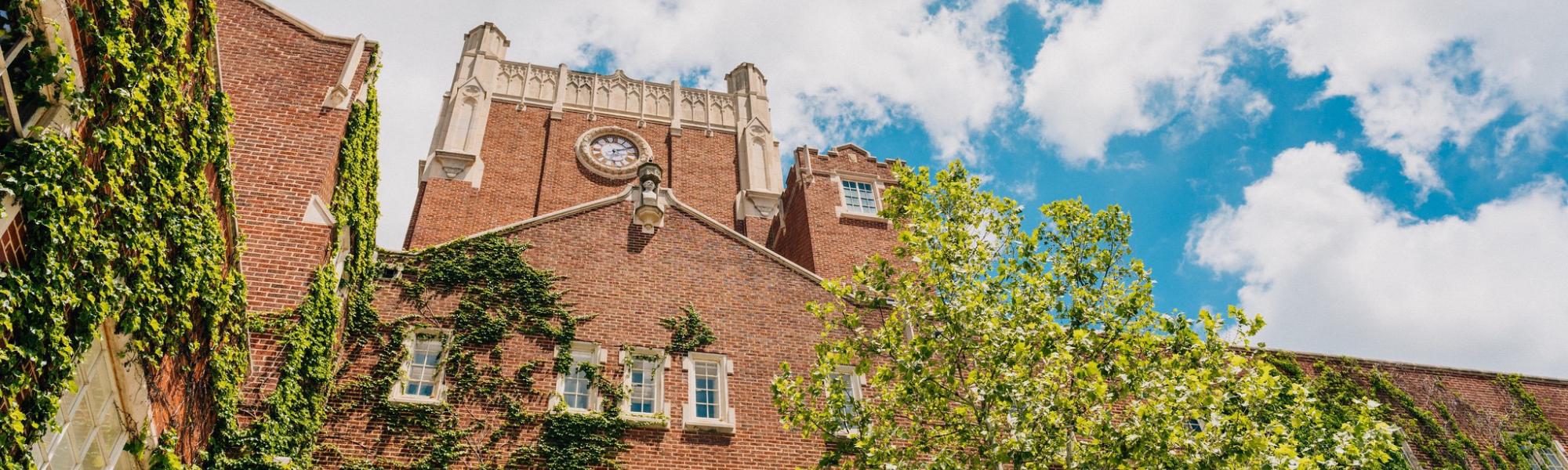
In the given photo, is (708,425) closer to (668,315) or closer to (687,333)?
(687,333)

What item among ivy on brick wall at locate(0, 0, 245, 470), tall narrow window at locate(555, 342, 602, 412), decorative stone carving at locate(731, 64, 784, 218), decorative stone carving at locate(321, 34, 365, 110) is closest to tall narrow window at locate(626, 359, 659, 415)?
tall narrow window at locate(555, 342, 602, 412)

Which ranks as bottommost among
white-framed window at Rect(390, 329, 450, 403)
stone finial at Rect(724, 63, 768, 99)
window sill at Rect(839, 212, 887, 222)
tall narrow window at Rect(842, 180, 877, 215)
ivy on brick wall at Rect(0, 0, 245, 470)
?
ivy on brick wall at Rect(0, 0, 245, 470)

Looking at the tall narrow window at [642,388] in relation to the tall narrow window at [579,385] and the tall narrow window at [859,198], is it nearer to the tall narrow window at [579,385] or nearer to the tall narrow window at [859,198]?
the tall narrow window at [579,385]

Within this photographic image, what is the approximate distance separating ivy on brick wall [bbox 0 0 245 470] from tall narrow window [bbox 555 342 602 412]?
5.44 metres

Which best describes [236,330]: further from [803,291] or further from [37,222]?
[803,291]

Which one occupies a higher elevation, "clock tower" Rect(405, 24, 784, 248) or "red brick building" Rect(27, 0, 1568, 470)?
"clock tower" Rect(405, 24, 784, 248)

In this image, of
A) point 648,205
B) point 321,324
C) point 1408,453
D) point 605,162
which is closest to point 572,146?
point 605,162

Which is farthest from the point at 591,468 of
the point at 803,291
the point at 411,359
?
the point at 803,291

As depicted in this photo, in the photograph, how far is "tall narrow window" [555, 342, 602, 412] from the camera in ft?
47.6

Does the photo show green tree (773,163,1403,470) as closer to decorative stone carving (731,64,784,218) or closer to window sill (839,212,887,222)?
window sill (839,212,887,222)

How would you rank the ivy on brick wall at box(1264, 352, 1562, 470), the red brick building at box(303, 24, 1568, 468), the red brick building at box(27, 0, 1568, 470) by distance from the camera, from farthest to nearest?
the ivy on brick wall at box(1264, 352, 1562, 470)
the red brick building at box(303, 24, 1568, 468)
the red brick building at box(27, 0, 1568, 470)

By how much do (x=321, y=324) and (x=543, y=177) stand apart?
17217 mm

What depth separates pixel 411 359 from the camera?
47.0 ft

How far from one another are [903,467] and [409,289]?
30.5ft
